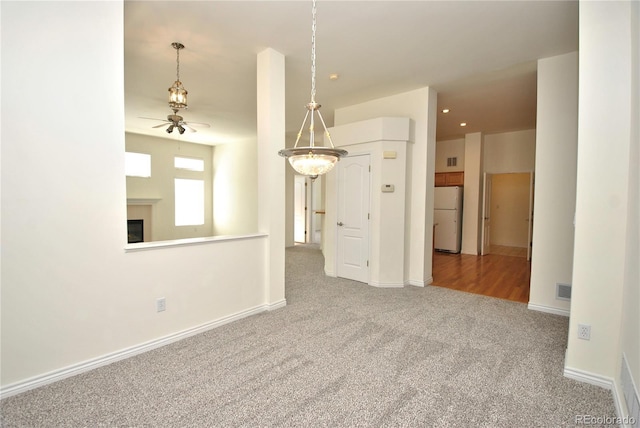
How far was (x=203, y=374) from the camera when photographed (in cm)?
226

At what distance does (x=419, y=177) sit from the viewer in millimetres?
4660

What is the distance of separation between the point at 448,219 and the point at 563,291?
162 inches

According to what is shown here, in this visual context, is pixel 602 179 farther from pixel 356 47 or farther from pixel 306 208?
pixel 306 208

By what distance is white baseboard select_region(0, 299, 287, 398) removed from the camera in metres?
Result: 2.03

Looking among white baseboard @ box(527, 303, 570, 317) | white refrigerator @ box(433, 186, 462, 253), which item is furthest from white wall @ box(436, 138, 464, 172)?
white baseboard @ box(527, 303, 570, 317)

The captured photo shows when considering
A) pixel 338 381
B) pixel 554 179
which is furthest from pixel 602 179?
pixel 338 381

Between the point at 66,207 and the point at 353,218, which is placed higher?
the point at 66,207

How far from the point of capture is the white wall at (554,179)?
11.7 feet

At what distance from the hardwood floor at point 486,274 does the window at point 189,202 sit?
6989mm

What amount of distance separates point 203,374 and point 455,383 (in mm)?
1866

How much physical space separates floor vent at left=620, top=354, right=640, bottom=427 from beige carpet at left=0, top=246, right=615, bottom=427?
0.60 feet

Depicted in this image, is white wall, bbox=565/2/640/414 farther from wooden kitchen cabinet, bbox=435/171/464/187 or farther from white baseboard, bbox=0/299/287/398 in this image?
wooden kitchen cabinet, bbox=435/171/464/187

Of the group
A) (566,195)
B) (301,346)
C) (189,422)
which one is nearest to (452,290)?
(566,195)

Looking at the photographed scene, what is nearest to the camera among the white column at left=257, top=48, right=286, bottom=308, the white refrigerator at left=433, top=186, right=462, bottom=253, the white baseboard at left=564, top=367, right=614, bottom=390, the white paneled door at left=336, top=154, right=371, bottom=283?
the white baseboard at left=564, top=367, right=614, bottom=390
